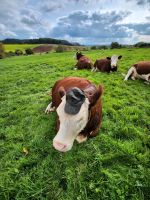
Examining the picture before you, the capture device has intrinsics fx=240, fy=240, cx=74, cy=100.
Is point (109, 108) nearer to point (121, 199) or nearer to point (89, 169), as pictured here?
point (89, 169)

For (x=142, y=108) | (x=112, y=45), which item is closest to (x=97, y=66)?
(x=142, y=108)

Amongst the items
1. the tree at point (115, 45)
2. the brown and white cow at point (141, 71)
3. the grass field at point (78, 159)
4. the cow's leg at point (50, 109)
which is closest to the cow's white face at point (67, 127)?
the grass field at point (78, 159)

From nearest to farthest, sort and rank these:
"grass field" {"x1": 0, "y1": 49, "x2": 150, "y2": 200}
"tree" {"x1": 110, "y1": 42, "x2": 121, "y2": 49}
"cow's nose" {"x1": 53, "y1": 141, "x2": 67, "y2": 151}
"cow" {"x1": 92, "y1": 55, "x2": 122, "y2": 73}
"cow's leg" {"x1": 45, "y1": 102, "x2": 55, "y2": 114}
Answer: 1. "cow's nose" {"x1": 53, "y1": 141, "x2": 67, "y2": 151}
2. "grass field" {"x1": 0, "y1": 49, "x2": 150, "y2": 200}
3. "cow's leg" {"x1": 45, "y1": 102, "x2": 55, "y2": 114}
4. "cow" {"x1": 92, "y1": 55, "x2": 122, "y2": 73}
5. "tree" {"x1": 110, "y1": 42, "x2": 121, "y2": 49}

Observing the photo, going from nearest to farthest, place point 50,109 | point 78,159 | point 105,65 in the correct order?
point 78,159 → point 50,109 → point 105,65

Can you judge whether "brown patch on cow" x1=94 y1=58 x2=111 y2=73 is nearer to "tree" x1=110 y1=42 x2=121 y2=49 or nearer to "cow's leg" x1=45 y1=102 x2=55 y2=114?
"cow's leg" x1=45 y1=102 x2=55 y2=114

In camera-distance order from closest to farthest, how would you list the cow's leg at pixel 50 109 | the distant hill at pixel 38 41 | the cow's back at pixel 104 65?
the cow's leg at pixel 50 109
the cow's back at pixel 104 65
the distant hill at pixel 38 41

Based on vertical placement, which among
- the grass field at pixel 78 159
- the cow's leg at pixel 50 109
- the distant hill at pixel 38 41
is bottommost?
the distant hill at pixel 38 41

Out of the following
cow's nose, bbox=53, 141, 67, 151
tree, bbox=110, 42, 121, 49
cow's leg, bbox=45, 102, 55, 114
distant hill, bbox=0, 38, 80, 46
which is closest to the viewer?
cow's nose, bbox=53, 141, 67, 151

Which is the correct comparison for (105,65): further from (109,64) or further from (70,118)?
(70,118)

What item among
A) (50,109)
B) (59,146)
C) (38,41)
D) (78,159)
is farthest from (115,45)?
(38,41)

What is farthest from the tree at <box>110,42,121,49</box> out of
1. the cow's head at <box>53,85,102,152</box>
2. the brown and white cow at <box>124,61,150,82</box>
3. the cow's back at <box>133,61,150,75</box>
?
the cow's head at <box>53,85,102,152</box>

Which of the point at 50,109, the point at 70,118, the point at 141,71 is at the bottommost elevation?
the point at 50,109

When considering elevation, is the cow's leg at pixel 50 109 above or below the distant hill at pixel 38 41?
above

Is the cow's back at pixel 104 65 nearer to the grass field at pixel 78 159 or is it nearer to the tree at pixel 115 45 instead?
the grass field at pixel 78 159
